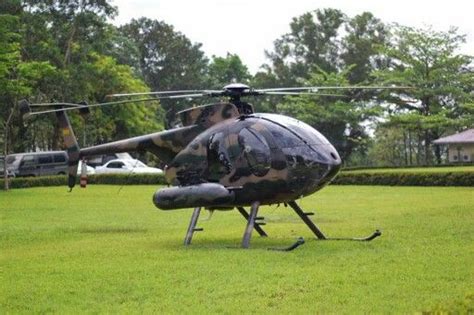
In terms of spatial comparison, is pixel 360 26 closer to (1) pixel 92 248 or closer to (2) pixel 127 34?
(2) pixel 127 34

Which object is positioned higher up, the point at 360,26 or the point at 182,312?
the point at 360,26

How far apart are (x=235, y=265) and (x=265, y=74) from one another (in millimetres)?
56826

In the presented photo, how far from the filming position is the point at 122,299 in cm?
938

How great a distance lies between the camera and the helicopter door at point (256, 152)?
13930 mm

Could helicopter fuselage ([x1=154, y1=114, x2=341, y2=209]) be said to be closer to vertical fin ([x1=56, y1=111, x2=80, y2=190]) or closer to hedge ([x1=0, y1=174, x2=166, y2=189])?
vertical fin ([x1=56, y1=111, x2=80, y2=190])

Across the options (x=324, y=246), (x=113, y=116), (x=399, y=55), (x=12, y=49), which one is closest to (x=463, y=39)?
(x=399, y=55)

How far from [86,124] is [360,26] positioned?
24631 millimetres

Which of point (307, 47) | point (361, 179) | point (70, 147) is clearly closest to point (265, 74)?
point (307, 47)

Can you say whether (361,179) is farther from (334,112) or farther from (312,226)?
(334,112)

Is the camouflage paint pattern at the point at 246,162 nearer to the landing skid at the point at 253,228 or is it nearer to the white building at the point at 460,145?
the landing skid at the point at 253,228

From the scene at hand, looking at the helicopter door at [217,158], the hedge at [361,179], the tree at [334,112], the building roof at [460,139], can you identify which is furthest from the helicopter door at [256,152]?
the tree at [334,112]

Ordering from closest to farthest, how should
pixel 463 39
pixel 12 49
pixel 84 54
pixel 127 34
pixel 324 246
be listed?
pixel 324 246
pixel 12 49
pixel 84 54
pixel 463 39
pixel 127 34

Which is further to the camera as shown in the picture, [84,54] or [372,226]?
[84,54]

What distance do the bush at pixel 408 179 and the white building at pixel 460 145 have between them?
54.2ft
